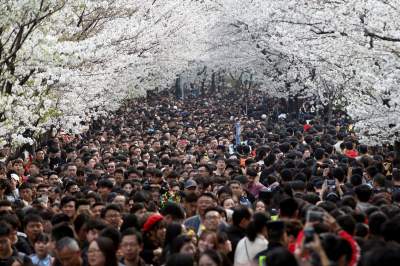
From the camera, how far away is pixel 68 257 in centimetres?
783

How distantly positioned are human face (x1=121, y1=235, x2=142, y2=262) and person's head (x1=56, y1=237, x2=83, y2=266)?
0.44 metres

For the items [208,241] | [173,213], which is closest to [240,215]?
[173,213]

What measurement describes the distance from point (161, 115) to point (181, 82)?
873 inches

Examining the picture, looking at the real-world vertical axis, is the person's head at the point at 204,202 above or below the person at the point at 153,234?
below

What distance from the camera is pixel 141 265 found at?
26.3 feet

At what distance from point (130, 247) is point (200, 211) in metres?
2.27

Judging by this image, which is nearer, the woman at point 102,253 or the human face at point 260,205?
the woman at point 102,253

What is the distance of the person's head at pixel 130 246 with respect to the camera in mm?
7918

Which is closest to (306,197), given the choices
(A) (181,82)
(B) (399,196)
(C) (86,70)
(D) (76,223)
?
(B) (399,196)

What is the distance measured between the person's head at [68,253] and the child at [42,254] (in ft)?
2.67

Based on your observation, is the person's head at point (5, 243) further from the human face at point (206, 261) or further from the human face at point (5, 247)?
the human face at point (206, 261)

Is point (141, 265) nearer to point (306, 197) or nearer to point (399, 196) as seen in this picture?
point (306, 197)

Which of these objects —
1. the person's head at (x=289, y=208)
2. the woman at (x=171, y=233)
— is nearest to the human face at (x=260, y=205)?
the person's head at (x=289, y=208)

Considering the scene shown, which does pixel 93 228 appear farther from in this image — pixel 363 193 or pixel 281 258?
pixel 363 193
